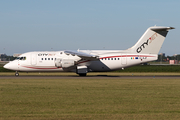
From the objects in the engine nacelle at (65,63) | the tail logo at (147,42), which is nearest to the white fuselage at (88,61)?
the engine nacelle at (65,63)

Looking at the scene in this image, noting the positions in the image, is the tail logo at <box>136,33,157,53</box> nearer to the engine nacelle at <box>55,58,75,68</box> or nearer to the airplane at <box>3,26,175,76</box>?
the airplane at <box>3,26,175,76</box>

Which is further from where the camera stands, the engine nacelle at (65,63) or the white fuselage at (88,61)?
the white fuselage at (88,61)

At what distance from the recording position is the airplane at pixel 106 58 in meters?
41.1

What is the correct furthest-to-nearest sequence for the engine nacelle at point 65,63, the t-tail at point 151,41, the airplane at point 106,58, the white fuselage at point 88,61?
the t-tail at point 151,41, the white fuselage at point 88,61, the airplane at point 106,58, the engine nacelle at point 65,63

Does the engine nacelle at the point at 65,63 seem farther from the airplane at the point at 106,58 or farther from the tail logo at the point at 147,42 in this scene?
the tail logo at the point at 147,42

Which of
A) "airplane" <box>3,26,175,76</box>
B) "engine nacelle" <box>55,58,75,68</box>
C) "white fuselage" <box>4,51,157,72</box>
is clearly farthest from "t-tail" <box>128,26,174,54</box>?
"engine nacelle" <box>55,58,75,68</box>

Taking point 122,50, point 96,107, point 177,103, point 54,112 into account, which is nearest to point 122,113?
point 96,107

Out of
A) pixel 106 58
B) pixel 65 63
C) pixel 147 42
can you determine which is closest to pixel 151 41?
pixel 147 42

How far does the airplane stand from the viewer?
4109 cm

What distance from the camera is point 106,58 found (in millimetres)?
41781

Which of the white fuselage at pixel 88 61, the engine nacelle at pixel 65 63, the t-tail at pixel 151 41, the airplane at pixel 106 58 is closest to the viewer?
the engine nacelle at pixel 65 63

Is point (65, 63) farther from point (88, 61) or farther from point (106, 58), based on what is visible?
point (106, 58)

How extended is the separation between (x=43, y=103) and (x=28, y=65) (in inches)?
1101

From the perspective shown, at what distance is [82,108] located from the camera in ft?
45.6
